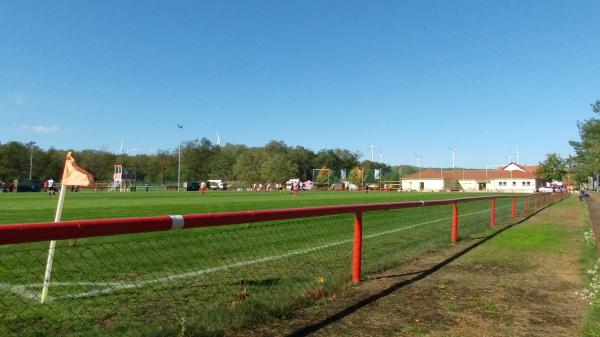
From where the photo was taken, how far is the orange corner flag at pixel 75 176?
5.19m

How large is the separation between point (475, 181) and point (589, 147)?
71.1 metres

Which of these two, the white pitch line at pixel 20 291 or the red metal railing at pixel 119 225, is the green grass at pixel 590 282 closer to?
the red metal railing at pixel 119 225

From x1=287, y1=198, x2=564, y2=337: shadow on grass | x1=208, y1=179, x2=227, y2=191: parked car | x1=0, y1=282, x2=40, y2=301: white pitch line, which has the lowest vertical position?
x1=0, y1=282, x2=40, y2=301: white pitch line

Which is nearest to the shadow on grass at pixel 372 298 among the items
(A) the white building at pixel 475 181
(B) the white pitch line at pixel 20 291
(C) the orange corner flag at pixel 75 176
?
(C) the orange corner flag at pixel 75 176

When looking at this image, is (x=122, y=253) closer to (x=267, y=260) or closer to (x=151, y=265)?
(x=151, y=265)

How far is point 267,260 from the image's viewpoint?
8.18 m

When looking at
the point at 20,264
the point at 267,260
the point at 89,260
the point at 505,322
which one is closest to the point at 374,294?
the point at 505,322

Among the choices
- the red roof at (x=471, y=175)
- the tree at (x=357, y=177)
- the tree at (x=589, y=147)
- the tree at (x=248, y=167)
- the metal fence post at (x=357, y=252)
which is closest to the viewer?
the metal fence post at (x=357, y=252)

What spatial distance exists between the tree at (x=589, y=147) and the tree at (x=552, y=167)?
1855 inches

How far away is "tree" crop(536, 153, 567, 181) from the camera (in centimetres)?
11588

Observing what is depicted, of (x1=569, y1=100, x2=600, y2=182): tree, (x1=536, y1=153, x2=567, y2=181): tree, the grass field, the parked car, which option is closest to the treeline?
the parked car

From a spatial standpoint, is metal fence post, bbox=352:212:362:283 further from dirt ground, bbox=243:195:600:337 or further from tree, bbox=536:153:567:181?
tree, bbox=536:153:567:181

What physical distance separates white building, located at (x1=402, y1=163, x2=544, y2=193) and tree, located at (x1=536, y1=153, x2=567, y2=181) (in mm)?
2365

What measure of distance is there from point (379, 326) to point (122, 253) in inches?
236
